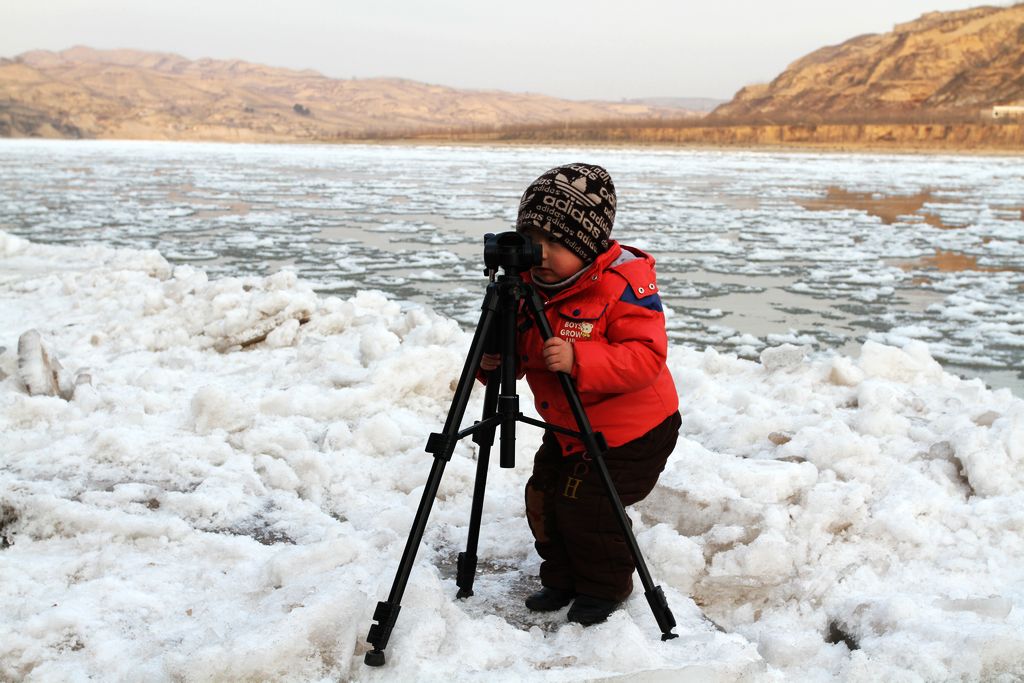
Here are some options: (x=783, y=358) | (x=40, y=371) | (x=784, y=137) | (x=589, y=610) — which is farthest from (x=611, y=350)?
(x=784, y=137)

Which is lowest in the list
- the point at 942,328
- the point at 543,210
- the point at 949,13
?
the point at 942,328

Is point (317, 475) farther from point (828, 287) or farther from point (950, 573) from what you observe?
point (828, 287)

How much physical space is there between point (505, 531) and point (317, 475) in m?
0.75

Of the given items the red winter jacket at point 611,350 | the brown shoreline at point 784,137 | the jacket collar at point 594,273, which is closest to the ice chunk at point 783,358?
the red winter jacket at point 611,350

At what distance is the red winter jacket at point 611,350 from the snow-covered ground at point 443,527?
51 centimetres

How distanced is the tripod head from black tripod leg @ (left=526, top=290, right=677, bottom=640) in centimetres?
8

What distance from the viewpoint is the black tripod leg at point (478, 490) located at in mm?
2213

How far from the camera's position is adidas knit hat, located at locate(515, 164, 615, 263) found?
2.16 m

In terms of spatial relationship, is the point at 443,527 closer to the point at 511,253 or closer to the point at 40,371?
the point at 511,253

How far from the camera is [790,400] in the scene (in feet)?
12.9

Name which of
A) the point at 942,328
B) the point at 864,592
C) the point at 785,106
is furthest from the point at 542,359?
the point at 785,106

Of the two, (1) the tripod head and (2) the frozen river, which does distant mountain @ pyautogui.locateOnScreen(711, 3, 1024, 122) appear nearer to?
(2) the frozen river

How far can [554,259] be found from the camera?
7.23ft

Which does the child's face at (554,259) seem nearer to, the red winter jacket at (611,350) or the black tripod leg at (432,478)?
the red winter jacket at (611,350)
